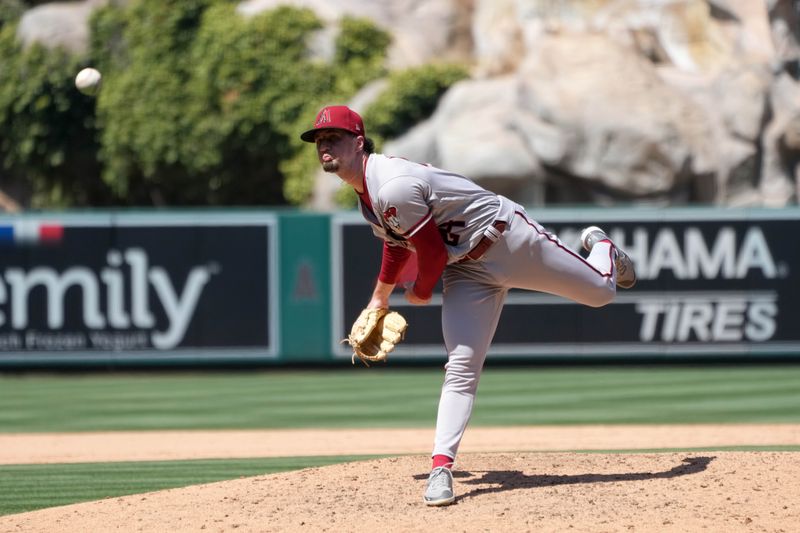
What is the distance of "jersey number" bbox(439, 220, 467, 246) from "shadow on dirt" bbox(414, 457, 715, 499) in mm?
1086

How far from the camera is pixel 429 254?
16.9 ft

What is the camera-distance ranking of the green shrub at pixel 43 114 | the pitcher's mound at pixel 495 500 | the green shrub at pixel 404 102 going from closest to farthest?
1. the pitcher's mound at pixel 495 500
2. the green shrub at pixel 404 102
3. the green shrub at pixel 43 114

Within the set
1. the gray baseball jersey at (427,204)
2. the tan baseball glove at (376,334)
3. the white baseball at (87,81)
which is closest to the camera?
the gray baseball jersey at (427,204)

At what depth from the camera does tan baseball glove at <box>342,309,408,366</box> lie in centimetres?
550

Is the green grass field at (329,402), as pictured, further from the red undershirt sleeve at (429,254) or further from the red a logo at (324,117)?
the red a logo at (324,117)

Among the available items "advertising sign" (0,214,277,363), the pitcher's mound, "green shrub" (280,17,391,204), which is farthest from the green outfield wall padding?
"green shrub" (280,17,391,204)

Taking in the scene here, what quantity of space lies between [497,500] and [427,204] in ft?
4.11

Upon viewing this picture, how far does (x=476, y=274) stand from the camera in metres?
5.36

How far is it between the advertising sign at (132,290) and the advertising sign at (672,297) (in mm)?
1152

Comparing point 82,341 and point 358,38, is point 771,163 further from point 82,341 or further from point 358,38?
point 82,341

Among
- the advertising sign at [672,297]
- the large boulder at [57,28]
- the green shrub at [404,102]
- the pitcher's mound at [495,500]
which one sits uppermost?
the large boulder at [57,28]

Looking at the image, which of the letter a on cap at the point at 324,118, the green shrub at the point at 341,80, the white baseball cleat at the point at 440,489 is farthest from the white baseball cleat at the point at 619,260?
the green shrub at the point at 341,80

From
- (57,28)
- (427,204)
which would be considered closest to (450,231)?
(427,204)

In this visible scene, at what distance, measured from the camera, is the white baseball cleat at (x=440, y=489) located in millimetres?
5102
